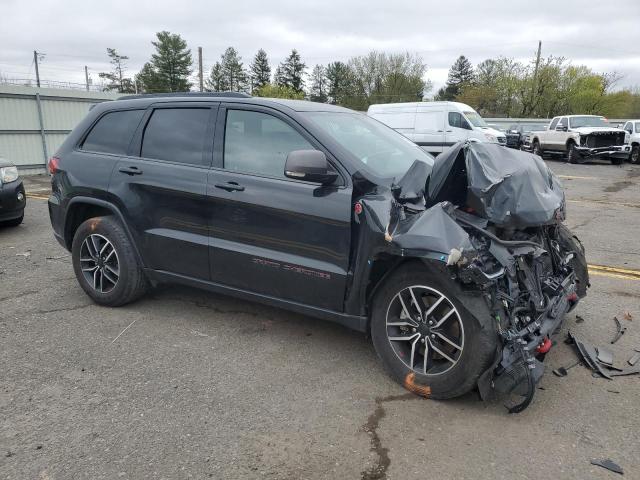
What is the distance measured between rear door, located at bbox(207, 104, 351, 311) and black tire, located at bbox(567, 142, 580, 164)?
21402 mm

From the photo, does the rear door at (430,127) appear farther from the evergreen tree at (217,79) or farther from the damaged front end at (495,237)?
the evergreen tree at (217,79)

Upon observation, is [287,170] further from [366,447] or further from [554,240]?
[554,240]

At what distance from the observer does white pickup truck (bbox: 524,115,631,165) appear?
21047 mm

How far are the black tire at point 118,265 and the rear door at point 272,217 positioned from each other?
0.89 metres

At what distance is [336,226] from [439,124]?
17225mm

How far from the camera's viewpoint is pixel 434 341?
312cm

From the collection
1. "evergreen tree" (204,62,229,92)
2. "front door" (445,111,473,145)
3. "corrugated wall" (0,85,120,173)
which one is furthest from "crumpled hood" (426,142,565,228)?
"evergreen tree" (204,62,229,92)

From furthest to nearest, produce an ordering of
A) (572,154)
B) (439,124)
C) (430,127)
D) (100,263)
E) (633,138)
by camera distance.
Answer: (572,154)
(633,138)
(430,127)
(439,124)
(100,263)

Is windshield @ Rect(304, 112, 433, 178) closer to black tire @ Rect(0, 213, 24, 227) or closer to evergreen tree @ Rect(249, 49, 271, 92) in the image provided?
black tire @ Rect(0, 213, 24, 227)

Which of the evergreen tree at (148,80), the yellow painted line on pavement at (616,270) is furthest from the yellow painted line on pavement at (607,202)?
the evergreen tree at (148,80)

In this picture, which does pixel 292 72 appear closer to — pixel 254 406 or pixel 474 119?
pixel 474 119

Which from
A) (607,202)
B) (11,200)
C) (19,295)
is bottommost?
(607,202)

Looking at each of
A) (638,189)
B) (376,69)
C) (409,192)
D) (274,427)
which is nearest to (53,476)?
(274,427)

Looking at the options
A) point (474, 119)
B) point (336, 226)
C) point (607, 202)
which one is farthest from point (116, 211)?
point (474, 119)
